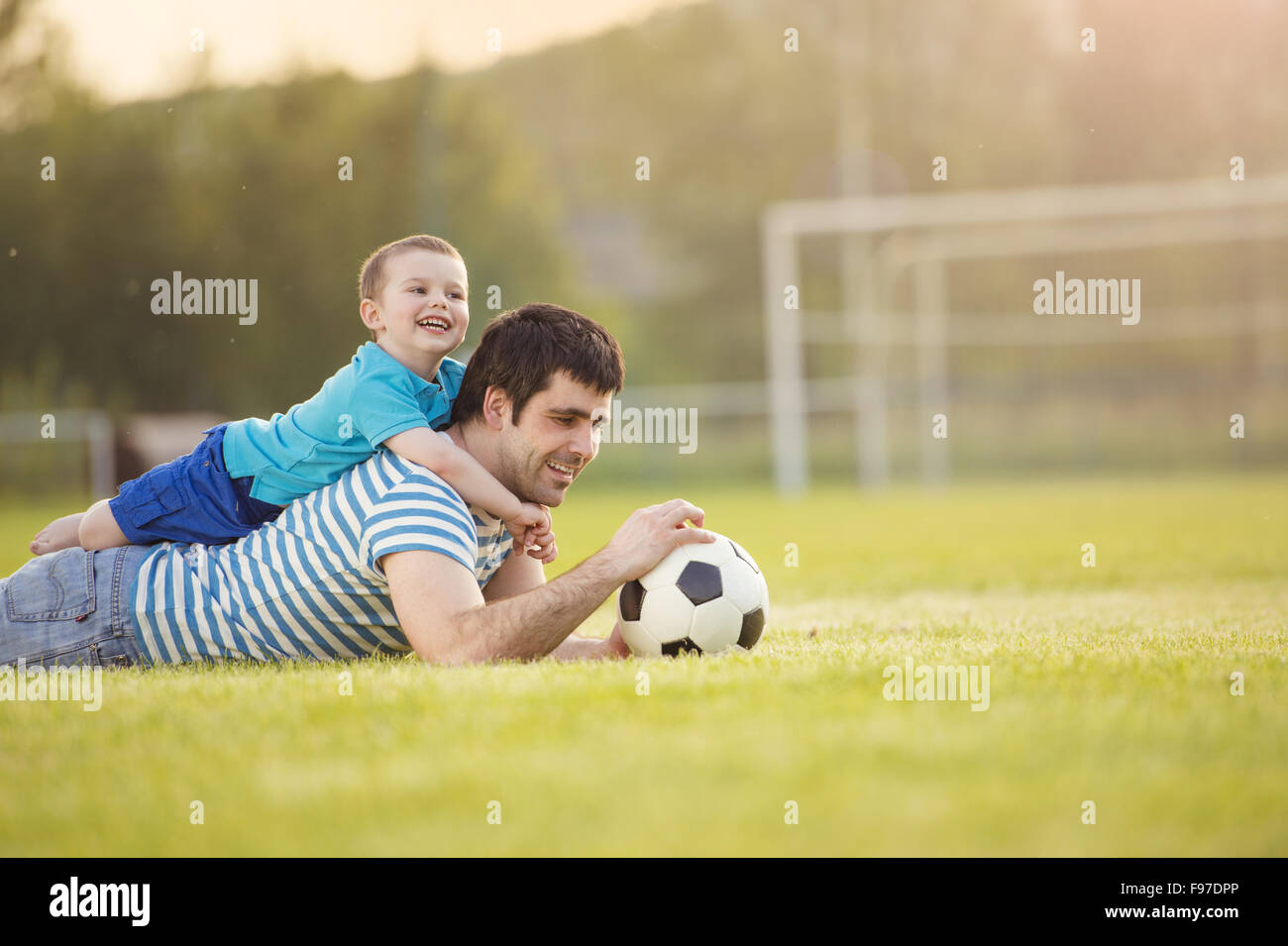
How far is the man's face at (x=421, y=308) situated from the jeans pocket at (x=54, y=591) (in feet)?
4.22

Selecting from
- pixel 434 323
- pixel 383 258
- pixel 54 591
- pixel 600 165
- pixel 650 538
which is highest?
pixel 600 165

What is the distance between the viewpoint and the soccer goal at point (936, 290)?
789 inches

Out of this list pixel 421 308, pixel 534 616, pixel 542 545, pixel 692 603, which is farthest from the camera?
pixel 421 308

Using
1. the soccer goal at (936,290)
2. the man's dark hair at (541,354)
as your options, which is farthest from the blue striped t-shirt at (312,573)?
the soccer goal at (936,290)

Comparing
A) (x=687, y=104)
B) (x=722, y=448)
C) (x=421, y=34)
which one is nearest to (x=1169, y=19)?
(x=687, y=104)

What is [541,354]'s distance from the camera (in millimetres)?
3807

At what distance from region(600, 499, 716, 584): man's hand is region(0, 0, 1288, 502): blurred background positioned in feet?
14.2

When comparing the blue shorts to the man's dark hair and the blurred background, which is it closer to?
the man's dark hair

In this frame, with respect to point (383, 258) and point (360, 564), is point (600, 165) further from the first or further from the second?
point (360, 564)

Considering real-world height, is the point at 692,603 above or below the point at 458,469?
below

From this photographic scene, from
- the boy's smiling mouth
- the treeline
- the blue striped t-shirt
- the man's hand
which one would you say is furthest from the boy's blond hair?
the treeline

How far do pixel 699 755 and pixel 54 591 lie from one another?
238 cm

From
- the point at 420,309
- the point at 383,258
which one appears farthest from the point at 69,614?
the point at 383,258

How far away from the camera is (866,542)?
35.4ft
